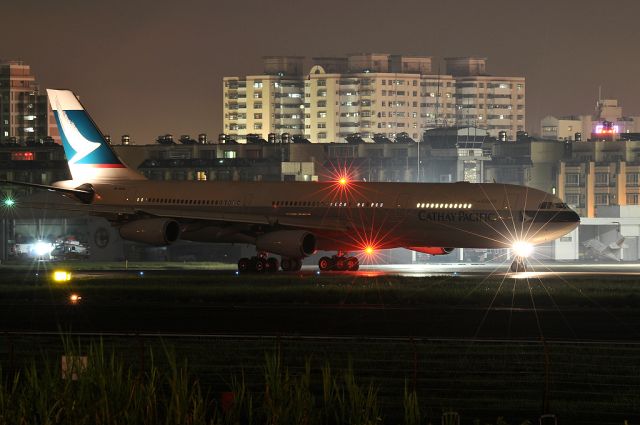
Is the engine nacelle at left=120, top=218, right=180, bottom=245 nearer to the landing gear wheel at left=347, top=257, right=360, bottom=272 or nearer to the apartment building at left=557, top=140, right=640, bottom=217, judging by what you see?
the landing gear wheel at left=347, top=257, right=360, bottom=272

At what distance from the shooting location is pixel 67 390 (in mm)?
21953

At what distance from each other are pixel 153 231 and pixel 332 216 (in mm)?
9622

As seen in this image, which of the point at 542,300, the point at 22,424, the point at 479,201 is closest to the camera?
the point at 22,424

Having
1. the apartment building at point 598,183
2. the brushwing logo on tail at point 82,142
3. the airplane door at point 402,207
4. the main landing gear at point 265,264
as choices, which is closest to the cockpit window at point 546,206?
→ the airplane door at point 402,207

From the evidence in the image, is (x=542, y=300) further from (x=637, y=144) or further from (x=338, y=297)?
(x=637, y=144)

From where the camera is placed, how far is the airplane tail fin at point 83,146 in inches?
3046

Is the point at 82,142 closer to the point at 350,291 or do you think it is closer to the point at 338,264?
the point at 338,264

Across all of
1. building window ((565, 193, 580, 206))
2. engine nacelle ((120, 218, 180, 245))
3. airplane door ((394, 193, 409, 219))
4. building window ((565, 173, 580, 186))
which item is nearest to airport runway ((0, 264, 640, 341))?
airplane door ((394, 193, 409, 219))

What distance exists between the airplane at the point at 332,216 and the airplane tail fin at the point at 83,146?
2.32m

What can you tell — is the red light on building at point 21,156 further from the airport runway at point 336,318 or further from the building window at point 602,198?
the airport runway at point 336,318

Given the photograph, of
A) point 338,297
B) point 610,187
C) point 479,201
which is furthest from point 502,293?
point 610,187

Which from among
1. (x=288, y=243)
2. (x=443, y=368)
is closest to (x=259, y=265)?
(x=288, y=243)

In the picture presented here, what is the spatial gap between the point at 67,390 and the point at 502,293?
30738 millimetres

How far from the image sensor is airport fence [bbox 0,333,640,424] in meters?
24.9
